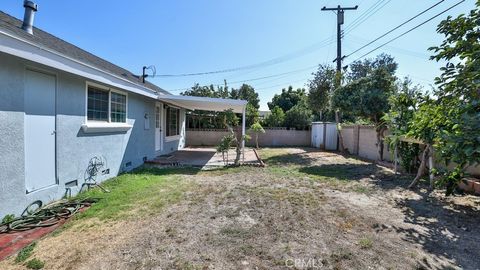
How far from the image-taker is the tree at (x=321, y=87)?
1481 centimetres

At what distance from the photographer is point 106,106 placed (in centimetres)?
650

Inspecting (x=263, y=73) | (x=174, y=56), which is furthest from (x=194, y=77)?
(x=263, y=73)

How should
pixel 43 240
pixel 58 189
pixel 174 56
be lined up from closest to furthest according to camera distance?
pixel 43 240
pixel 58 189
pixel 174 56

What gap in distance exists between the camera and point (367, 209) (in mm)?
4695

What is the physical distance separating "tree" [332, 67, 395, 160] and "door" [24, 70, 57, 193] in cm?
1054

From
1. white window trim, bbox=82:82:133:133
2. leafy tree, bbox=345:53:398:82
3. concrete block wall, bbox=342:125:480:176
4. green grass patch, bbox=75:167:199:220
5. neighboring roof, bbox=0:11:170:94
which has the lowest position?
green grass patch, bbox=75:167:199:220

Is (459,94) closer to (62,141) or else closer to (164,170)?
(62,141)

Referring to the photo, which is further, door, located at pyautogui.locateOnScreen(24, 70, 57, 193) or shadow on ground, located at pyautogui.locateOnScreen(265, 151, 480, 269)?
door, located at pyautogui.locateOnScreen(24, 70, 57, 193)

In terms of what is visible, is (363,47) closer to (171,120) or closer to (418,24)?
(418,24)

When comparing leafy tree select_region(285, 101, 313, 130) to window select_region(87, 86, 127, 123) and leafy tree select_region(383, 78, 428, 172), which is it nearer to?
leafy tree select_region(383, 78, 428, 172)

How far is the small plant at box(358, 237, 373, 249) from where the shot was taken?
315 cm

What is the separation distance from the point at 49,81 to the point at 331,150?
49.5 feet

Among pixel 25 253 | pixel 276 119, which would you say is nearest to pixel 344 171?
pixel 25 253

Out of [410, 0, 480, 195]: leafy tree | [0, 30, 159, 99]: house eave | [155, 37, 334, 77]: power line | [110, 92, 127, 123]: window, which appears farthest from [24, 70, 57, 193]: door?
[155, 37, 334, 77]: power line
